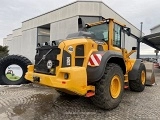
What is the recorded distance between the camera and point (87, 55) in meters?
4.25

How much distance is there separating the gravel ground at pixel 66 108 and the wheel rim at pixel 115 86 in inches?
13.7

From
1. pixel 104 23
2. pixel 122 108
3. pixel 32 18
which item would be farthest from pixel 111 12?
pixel 122 108

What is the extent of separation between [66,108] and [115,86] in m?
1.35

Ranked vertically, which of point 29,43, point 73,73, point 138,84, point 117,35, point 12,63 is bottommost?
point 138,84

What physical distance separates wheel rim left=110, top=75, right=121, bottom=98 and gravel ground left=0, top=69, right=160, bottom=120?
347 mm

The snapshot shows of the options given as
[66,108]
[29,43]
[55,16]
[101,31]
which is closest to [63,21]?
[55,16]

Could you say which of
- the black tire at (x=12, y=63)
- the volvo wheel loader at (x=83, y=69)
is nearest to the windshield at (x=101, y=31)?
the volvo wheel loader at (x=83, y=69)

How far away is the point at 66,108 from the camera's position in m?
4.56

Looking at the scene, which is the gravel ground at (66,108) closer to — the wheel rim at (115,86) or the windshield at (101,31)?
the wheel rim at (115,86)

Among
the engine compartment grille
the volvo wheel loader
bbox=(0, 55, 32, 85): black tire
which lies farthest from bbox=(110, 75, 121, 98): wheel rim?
bbox=(0, 55, 32, 85): black tire

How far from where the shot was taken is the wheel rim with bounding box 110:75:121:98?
180 inches

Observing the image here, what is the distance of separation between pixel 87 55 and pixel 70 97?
1.79m

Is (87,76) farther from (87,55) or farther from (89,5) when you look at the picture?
(89,5)

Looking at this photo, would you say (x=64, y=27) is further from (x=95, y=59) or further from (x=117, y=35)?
(x=95, y=59)
